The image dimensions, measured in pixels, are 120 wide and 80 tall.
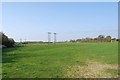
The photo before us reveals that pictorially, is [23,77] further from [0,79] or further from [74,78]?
[74,78]

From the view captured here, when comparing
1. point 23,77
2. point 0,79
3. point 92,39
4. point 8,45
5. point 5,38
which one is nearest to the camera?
point 0,79

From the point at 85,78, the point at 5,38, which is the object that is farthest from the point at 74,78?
the point at 5,38

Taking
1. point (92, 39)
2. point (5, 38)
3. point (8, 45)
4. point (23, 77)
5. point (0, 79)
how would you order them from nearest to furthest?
point (0, 79)
point (23, 77)
point (5, 38)
point (8, 45)
point (92, 39)

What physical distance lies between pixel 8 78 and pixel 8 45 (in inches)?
3402

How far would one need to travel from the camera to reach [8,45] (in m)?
98.6

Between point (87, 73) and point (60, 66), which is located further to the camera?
point (60, 66)

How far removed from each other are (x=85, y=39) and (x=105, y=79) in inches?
7272

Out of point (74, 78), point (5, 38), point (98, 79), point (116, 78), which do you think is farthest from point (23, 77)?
point (5, 38)

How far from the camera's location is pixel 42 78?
13.9 m

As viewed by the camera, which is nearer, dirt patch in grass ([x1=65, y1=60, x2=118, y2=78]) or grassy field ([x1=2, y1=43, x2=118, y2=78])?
dirt patch in grass ([x1=65, y1=60, x2=118, y2=78])

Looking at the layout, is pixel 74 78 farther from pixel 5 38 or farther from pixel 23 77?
pixel 5 38

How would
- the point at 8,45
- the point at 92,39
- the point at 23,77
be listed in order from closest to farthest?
the point at 23,77 < the point at 8,45 < the point at 92,39

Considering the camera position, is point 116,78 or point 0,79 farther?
point 116,78

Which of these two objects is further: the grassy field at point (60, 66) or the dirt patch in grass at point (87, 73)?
the grassy field at point (60, 66)
